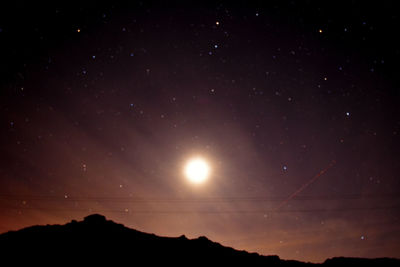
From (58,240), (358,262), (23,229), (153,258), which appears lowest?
(358,262)

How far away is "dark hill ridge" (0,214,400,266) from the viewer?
11.1 m

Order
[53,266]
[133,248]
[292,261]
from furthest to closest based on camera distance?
[292,261], [133,248], [53,266]

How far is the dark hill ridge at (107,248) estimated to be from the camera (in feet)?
36.5

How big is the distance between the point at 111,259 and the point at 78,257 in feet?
5.25

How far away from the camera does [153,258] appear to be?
12555 millimetres

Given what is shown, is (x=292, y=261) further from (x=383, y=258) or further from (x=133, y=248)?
(x=133, y=248)

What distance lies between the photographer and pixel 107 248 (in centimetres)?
1230

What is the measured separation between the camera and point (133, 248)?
42.7ft

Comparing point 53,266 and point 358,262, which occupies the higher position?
point 53,266

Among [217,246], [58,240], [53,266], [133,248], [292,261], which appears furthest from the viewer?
[292,261]

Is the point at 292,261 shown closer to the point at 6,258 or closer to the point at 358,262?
the point at 358,262

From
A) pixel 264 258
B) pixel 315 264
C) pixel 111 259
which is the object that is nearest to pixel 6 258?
pixel 111 259

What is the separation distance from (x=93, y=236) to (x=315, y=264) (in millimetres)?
16953

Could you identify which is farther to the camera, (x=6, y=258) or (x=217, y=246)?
(x=217, y=246)
